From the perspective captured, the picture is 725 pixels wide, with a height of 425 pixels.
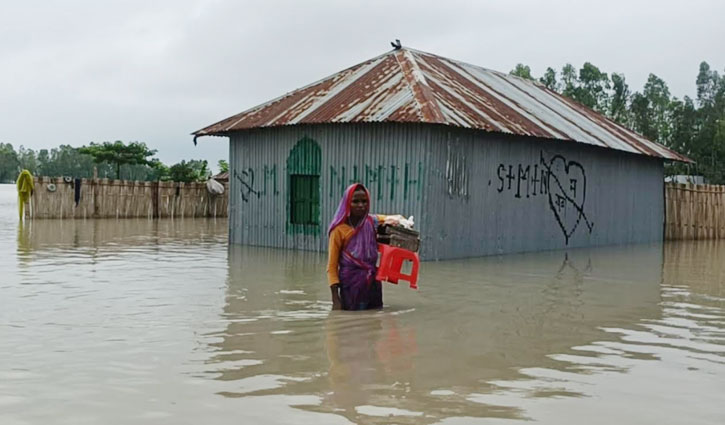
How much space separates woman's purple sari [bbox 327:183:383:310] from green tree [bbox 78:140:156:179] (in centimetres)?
3505

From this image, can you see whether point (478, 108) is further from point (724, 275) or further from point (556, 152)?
point (724, 275)

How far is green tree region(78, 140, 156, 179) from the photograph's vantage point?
41406 mm

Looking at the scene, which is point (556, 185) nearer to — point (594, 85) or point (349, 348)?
point (349, 348)

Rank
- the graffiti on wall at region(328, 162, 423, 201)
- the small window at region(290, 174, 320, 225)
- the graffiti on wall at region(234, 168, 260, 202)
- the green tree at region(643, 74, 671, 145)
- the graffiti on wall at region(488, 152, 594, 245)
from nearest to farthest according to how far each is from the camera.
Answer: the graffiti on wall at region(328, 162, 423, 201), the small window at region(290, 174, 320, 225), the graffiti on wall at region(488, 152, 594, 245), the graffiti on wall at region(234, 168, 260, 202), the green tree at region(643, 74, 671, 145)

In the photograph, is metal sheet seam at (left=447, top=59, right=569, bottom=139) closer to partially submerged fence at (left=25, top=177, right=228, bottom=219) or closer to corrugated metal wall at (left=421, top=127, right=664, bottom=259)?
corrugated metal wall at (left=421, top=127, right=664, bottom=259)

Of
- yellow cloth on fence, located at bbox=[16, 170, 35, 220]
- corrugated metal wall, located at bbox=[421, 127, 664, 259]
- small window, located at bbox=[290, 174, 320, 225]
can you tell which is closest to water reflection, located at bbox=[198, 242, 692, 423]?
corrugated metal wall, located at bbox=[421, 127, 664, 259]

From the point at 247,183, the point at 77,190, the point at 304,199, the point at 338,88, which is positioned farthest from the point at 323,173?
the point at 77,190

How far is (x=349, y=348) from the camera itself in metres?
6.73

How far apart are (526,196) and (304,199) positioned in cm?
476

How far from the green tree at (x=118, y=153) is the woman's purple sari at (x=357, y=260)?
35054mm

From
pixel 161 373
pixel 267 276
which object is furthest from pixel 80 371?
pixel 267 276

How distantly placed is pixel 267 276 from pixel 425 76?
21.6 ft

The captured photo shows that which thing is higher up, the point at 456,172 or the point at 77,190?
the point at 456,172

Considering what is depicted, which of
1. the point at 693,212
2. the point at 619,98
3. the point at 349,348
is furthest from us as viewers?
the point at 619,98
